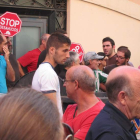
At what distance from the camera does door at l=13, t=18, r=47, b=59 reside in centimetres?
900

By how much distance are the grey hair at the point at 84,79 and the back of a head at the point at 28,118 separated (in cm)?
226

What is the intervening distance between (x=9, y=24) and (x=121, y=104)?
4068mm

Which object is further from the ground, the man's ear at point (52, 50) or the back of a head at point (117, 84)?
the man's ear at point (52, 50)

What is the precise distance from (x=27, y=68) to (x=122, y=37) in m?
4.24

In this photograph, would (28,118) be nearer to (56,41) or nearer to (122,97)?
(122,97)

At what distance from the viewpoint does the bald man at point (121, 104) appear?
2254 millimetres

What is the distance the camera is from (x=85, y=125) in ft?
10.0

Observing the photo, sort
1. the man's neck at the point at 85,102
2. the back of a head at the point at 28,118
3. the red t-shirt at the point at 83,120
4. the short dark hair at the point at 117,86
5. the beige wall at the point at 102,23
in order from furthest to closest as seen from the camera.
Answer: the beige wall at the point at 102,23, the man's neck at the point at 85,102, the red t-shirt at the point at 83,120, the short dark hair at the point at 117,86, the back of a head at the point at 28,118

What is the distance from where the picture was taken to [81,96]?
3488mm

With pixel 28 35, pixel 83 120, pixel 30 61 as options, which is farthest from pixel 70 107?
pixel 28 35

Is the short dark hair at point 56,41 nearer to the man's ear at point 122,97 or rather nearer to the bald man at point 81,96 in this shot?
the bald man at point 81,96

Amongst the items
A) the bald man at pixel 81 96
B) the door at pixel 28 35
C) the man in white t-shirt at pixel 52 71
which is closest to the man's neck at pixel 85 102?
the bald man at pixel 81 96

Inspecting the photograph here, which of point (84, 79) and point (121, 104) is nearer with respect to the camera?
point (121, 104)

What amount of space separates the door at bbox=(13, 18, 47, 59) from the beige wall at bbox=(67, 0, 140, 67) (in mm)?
855
